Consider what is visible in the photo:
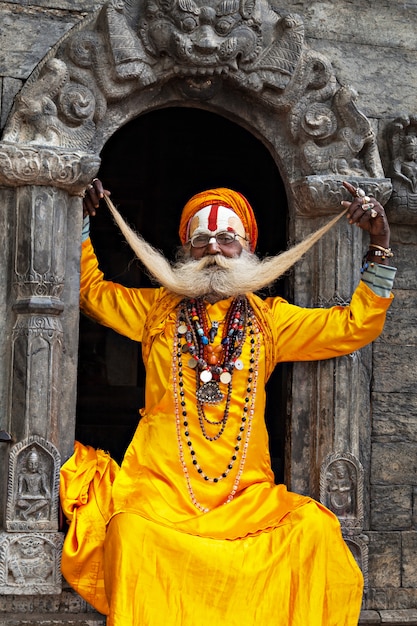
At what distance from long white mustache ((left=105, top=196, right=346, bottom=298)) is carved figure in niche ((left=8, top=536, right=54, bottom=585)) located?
1.37 m

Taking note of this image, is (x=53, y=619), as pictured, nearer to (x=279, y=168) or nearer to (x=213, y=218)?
(x=213, y=218)

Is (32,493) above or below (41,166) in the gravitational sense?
below

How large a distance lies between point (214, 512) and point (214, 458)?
27cm

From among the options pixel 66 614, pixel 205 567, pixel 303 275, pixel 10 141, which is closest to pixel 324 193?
pixel 303 275

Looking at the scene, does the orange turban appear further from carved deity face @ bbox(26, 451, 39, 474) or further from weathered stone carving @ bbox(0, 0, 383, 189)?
carved deity face @ bbox(26, 451, 39, 474)

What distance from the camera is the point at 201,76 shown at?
5.82 metres

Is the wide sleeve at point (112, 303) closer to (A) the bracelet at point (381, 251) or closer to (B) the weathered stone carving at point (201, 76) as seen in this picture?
(B) the weathered stone carving at point (201, 76)

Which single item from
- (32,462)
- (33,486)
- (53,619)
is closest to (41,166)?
(32,462)

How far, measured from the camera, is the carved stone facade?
5504 millimetres

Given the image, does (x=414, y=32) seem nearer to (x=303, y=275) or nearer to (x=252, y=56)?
(x=252, y=56)

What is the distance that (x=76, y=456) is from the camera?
5676 millimetres

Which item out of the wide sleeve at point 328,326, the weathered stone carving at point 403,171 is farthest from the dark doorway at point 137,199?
the wide sleeve at point 328,326

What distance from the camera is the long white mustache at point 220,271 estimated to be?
5645mm

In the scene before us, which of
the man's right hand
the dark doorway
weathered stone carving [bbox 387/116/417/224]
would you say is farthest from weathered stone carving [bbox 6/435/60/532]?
the dark doorway
